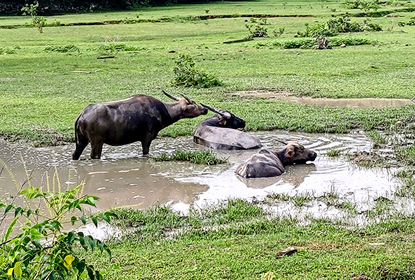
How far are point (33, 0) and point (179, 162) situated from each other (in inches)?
1468

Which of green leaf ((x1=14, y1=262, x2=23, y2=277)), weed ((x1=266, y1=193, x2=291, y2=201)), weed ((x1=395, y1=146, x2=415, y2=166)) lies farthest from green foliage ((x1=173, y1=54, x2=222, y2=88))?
green leaf ((x1=14, y1=262, x2=23, y2=277))

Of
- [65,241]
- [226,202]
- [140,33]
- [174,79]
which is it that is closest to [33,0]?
[140,33]

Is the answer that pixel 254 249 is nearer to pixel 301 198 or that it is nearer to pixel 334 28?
pixel 301 198

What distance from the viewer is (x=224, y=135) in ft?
33.4

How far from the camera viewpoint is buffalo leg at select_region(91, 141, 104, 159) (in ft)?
30.1

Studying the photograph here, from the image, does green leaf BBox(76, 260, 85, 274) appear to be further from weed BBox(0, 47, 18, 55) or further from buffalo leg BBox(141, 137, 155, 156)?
weed BBox(0, 47, 18, 55)

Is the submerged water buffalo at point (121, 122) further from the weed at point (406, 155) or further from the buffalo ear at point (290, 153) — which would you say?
the weed at point (406, 155)

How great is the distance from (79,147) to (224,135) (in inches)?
88.9

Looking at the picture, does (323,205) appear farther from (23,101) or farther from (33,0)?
(33,0)

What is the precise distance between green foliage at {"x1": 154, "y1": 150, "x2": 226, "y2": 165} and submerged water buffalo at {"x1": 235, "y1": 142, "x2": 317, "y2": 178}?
62 centimetres

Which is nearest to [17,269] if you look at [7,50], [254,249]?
[254,249]

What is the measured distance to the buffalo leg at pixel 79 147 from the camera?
9.19 metres

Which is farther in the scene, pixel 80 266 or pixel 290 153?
pixel 290 153

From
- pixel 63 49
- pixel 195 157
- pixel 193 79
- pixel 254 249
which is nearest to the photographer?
pixel 254 249
